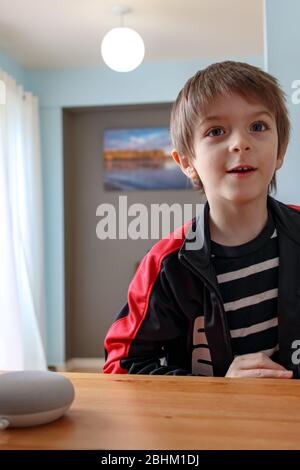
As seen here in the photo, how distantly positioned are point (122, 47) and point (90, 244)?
1.96 m

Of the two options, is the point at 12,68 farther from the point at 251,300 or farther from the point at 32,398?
the point at 32,398

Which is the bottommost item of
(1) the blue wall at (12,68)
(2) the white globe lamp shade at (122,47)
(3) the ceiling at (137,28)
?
(2) the white globe lamp shade at (122,47)

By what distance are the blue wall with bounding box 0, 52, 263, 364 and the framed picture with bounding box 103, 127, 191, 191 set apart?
0.97ft

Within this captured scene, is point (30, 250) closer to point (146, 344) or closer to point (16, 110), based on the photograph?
point (16, 110)

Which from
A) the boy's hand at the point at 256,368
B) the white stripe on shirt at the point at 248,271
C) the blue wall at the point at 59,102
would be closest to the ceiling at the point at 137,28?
the blue wall at the point at 59,102

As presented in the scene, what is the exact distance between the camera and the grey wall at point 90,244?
4.41 m

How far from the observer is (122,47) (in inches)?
115

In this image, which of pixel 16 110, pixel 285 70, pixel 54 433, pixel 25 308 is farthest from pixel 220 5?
pixel 54 433

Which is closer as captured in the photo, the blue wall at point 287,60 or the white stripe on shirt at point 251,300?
the white stripe on shirt at point 251,300

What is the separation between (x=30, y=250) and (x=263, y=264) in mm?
3339

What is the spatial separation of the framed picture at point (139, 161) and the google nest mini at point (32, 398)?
386cm

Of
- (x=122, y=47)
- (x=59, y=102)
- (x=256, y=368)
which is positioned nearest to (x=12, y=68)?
(x=59, y=102)

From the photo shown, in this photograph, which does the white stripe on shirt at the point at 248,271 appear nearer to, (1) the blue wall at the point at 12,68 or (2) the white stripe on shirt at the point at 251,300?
(2) the white stripe on shirt at the point at 251,300

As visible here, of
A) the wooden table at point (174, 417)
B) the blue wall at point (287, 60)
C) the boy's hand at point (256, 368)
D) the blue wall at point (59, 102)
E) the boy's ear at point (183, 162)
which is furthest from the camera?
the blue wall at point (59, 102)
